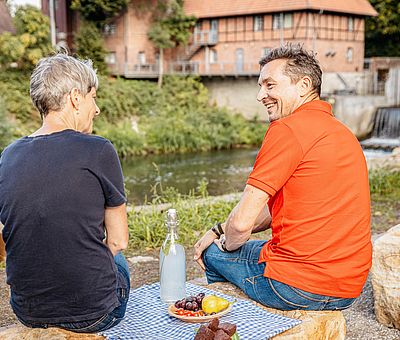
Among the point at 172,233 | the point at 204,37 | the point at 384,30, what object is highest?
the point at 384,30

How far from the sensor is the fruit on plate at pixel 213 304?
8.32ft

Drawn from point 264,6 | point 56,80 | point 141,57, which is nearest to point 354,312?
point 56,80

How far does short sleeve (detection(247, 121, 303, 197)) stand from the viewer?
241 cm

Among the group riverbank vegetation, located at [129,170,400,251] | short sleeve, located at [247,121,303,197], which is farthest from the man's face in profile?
riverbank vegetation, located at [129,170,400,251]

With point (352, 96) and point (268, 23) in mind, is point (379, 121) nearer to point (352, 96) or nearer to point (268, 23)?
point (352, 96)

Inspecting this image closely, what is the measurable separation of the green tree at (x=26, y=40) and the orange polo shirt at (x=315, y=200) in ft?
68.3

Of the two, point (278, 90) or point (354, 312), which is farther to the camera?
point (354, 312)

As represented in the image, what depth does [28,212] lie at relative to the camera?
2.21 meters

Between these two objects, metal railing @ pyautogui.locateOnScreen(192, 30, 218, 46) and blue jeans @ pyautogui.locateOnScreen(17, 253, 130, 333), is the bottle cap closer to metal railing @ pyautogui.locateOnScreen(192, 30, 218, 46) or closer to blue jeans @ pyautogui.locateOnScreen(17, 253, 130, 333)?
blue jeans @ pyautogui.locateOnScreen(17, 253, 130, 333)

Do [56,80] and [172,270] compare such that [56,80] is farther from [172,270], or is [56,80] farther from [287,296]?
[287,296]

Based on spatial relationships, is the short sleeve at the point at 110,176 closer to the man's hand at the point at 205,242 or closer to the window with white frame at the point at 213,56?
the man's hand at the point at 205,242

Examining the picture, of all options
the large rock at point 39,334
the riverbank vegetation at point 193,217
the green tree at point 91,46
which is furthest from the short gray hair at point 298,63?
the green tree at point 91,46

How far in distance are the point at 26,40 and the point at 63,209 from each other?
21.4 metres

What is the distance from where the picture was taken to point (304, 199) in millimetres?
2480
